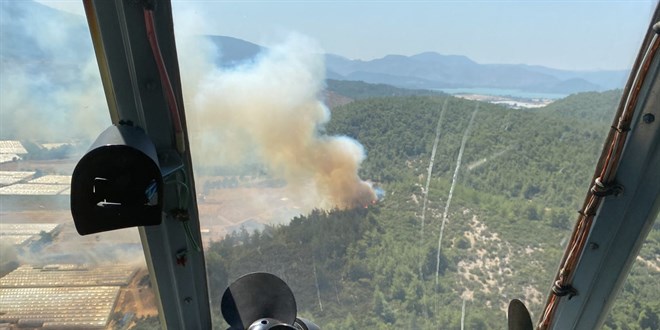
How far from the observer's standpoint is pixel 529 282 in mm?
1606

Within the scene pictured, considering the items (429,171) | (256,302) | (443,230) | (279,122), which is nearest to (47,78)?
(279,122)

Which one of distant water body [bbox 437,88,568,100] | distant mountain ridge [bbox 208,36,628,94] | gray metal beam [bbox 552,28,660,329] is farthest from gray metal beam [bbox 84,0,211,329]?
gray metal beam [bbox 552,28,660,329]

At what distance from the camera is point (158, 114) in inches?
43.6

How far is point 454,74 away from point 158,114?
0.93 m

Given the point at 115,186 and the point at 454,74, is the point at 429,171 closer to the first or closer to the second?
the point at 454,74

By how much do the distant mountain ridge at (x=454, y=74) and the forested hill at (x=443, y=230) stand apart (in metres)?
0.06

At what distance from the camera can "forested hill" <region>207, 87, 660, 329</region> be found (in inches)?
56.5

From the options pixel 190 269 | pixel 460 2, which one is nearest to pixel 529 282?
pixel 460 2

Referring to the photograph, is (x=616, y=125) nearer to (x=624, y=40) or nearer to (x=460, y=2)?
(x=624, y=40)

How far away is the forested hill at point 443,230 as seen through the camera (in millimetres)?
1435

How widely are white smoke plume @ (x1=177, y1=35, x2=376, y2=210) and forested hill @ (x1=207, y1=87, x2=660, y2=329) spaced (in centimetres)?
6

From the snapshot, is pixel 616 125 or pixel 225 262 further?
pixel 225 262

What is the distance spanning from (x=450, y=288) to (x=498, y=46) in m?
0.87

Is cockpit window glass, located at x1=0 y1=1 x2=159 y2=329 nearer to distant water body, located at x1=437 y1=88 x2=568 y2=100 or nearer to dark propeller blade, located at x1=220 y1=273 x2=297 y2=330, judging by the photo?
dark propeller blade, located at x1=220 y1=273 x2=297 y2=330
